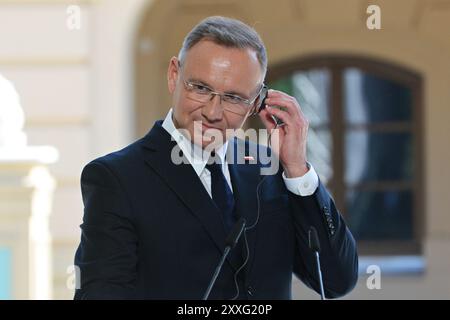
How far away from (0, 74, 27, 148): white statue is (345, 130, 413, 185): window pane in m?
2.23

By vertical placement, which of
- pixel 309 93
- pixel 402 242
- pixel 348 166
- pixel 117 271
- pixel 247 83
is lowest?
pixel 402 242

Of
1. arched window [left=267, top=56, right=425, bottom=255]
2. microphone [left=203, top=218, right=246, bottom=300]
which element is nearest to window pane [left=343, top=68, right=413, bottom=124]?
arched window [left=267, top=56, right=425, bottom=255]

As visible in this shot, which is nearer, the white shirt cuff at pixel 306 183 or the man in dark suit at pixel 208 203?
the man in dark suit at pixel 208 203

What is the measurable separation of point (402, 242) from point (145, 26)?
6.64 ft

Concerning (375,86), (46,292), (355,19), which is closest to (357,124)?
(375,86)

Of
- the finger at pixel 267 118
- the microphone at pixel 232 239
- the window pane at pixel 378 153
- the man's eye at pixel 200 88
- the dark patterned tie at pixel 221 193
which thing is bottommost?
the window pane at pixel 378 153

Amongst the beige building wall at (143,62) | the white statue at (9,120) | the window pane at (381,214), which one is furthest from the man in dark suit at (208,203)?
the window pane at (381,214)

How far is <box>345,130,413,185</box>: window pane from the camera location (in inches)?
239

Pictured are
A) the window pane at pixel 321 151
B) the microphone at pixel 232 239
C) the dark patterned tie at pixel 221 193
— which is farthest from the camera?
the window pane at pixel 321 151

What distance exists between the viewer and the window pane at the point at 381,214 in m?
6.09

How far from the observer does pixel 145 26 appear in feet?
17.7

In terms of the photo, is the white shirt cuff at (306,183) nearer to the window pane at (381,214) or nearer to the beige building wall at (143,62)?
the beige building wall at (143,62)
